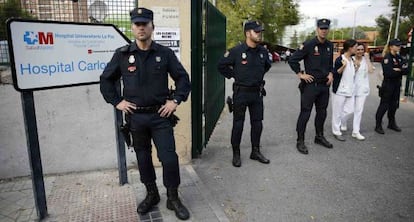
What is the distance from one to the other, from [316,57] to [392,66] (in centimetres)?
199

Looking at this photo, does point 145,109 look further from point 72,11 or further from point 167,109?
point 72,11

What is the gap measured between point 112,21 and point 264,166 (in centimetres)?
282

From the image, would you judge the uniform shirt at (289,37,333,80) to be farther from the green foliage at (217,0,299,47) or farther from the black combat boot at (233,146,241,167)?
the green foliage at (217,0,299,47)

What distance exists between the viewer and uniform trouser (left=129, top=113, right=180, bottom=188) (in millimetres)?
3152

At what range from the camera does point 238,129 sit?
482 cm

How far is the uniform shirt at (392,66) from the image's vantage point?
20.1 ft

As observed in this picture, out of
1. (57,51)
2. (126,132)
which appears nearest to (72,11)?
(57,51)

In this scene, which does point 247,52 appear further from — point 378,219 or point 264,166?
point 378,219

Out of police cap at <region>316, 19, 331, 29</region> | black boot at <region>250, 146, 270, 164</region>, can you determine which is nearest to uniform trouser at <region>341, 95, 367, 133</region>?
police cap at <region>316, 19, 331, 29</region>

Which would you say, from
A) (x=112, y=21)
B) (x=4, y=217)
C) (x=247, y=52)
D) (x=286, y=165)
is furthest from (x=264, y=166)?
(x=4, y=217)

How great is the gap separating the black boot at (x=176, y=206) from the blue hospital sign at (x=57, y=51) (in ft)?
4.58

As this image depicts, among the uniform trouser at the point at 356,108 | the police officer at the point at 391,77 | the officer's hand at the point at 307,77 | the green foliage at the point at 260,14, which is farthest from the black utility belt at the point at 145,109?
the green foliage at the point at 260,14

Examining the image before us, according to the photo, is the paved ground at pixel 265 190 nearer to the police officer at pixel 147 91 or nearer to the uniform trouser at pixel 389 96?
the police officer at pixel 147 91

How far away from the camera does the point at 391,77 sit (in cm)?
621
